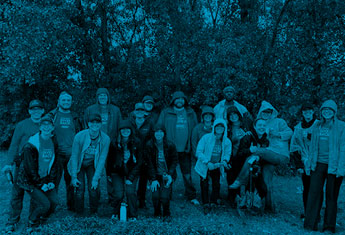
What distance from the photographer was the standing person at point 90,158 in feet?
17.6

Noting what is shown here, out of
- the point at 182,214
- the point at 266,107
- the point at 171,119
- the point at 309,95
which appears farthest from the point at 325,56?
the point at 182,214

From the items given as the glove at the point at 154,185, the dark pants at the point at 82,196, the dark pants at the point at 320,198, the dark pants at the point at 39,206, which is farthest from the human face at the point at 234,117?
the dark pants at the point at 39,206

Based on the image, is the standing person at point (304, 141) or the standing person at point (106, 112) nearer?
→ the standing person at point (304, 141)

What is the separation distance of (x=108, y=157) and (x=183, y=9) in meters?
5.23

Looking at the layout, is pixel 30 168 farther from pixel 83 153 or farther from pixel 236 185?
pixel 236 185

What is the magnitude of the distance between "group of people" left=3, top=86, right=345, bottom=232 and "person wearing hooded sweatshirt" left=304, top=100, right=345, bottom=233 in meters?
0.02

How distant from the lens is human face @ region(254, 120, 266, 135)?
20.1 ft

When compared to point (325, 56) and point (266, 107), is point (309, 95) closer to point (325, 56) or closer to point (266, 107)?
point (325, 56)

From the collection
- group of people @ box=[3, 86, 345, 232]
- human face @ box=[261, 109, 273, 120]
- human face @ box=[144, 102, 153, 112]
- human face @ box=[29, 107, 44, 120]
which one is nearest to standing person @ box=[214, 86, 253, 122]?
group of people @ box=[3, 86, 345, 232]

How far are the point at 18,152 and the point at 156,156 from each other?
2290mm

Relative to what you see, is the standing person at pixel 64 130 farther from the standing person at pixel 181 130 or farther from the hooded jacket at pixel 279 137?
the hooded jacket at pixel 279 137

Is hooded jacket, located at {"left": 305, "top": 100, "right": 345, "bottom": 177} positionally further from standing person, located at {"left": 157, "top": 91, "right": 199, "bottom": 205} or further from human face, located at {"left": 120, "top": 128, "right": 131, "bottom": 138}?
human face, located at {"left": 120, "top": 128, "right": 131, "bottom": 138}

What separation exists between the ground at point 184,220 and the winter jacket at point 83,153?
750mm

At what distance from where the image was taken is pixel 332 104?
17.8 feet
